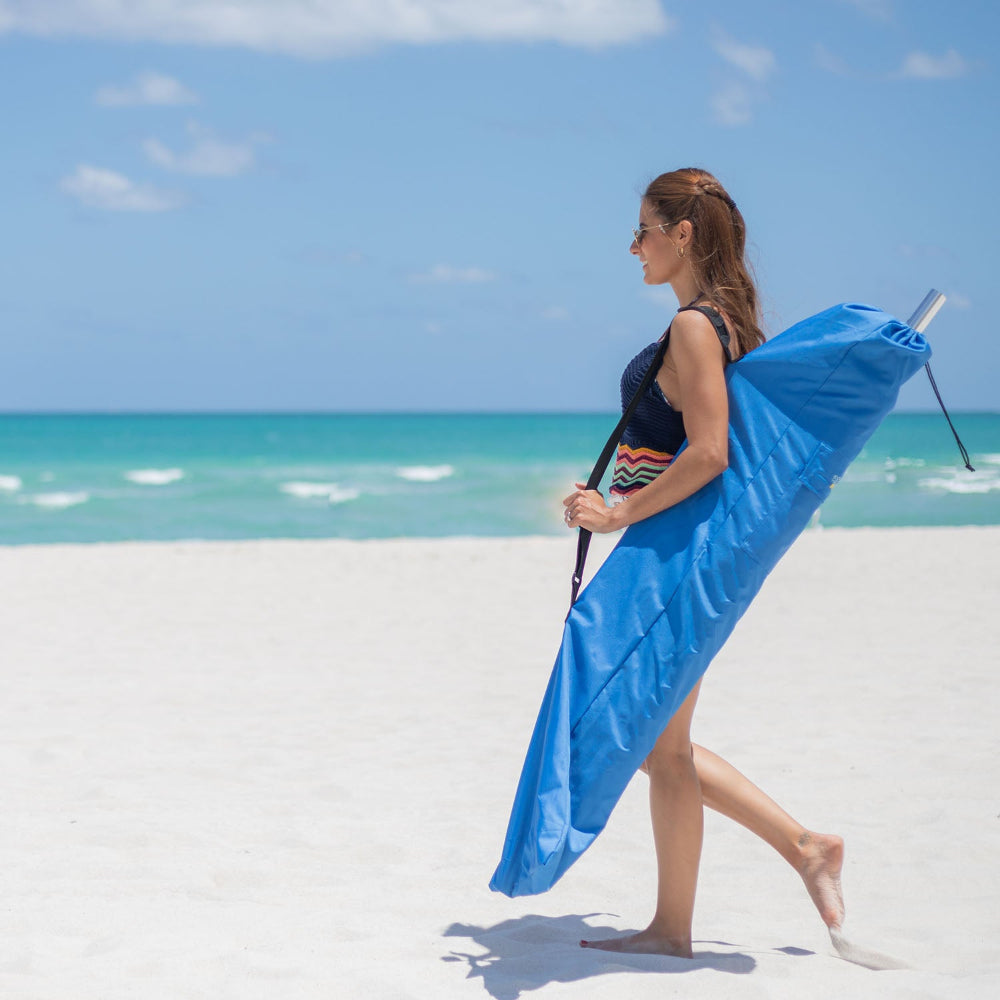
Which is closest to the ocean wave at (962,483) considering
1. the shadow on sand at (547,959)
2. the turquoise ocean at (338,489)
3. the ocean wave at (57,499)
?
the turquoise ocean at (338,489)

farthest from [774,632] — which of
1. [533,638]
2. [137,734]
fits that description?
[137,734]

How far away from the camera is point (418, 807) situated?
4.02 m

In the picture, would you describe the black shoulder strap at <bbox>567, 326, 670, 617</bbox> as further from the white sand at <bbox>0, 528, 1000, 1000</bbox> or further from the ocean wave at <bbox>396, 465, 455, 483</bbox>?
the ocean wave at <bbox>396, 465, 455, 483</bbox>

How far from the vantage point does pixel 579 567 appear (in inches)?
105

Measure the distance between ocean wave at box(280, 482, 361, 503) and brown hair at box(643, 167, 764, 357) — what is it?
2429cm

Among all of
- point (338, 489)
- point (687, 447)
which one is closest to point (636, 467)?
point (687, 447)

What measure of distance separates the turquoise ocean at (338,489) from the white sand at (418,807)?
12.7 metres

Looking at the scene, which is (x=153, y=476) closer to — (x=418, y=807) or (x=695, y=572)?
(x=418, y=807)

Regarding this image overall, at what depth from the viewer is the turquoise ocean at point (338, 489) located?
21.4 meters

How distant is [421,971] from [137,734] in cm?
268

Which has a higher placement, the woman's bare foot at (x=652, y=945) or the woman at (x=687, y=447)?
the woman at (x=687, y=447)

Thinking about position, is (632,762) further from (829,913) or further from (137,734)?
(137,734)

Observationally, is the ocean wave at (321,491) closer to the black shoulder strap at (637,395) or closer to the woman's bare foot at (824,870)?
the black shoulder strap at (637,395)

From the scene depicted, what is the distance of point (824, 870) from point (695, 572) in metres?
0.79
